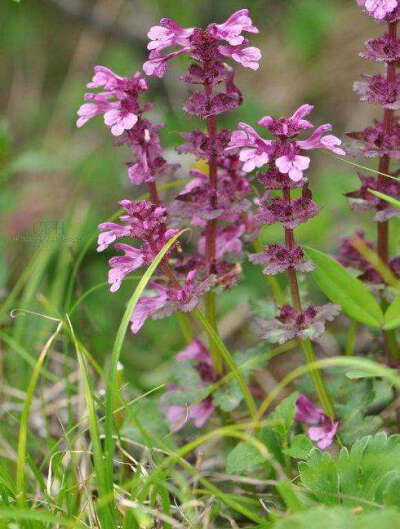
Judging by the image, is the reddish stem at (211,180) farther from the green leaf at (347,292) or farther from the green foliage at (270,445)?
the green foliage at (270,445)

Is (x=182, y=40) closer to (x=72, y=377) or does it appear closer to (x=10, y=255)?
(x=72, y=377)

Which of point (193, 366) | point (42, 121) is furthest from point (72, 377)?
point (42, 121)


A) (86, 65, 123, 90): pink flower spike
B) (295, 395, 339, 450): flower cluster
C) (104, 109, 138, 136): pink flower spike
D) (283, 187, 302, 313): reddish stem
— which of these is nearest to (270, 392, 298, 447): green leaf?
(295, 395, 339, 450): flower cluster

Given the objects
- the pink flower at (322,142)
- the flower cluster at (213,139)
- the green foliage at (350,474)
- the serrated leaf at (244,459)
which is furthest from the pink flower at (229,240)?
the green foliage at (350,474)

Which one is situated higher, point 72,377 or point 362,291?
point 362,291

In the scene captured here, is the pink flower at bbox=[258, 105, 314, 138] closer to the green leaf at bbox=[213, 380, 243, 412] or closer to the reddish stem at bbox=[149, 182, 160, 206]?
the reddish stem at bbox=[149, 182, 160, 206]

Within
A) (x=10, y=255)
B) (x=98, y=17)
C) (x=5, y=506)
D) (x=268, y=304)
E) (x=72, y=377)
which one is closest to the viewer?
(x=5, y=506)

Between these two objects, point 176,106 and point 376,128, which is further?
point 176,106

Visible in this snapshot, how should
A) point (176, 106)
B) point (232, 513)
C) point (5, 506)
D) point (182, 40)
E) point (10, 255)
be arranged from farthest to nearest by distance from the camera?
1. point (176, 106)
2. point (10, 255)
3. point (232, 513)
4. point (182, 40)
5. point (5, 506)
